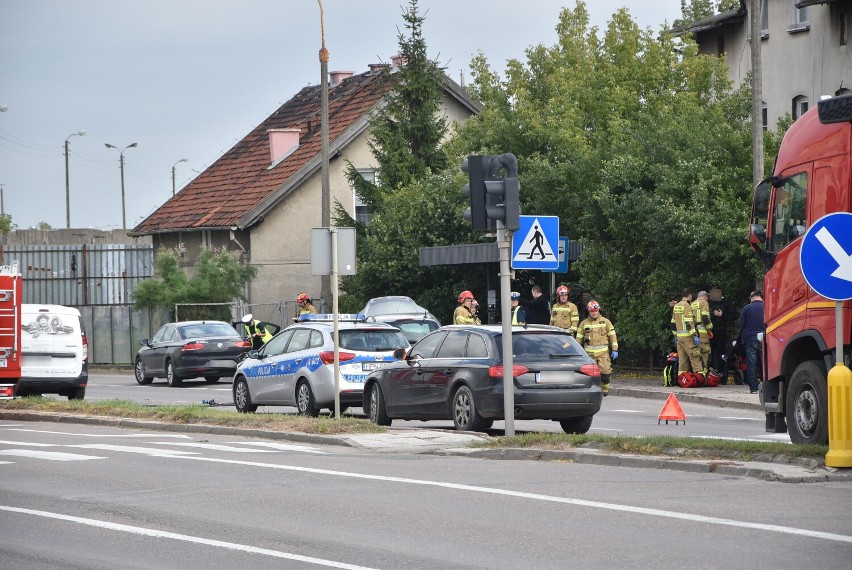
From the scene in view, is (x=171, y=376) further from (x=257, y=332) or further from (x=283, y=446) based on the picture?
(x=283, y=446)

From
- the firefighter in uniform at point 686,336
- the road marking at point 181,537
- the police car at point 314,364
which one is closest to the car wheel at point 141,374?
the police car at point 314,364

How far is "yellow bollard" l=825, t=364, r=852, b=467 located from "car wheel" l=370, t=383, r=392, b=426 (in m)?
8.00

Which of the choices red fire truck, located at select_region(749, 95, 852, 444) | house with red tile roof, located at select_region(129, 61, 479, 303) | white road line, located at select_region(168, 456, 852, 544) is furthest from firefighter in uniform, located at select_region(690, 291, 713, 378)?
house with red tile roof, located at select_region(129, 61, 479, 303)

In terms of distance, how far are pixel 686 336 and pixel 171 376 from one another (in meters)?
13.2

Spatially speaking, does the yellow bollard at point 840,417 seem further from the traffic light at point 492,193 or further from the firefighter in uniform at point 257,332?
the firefighter in uniform at point 257,332

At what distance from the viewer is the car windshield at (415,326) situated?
30.1 meters

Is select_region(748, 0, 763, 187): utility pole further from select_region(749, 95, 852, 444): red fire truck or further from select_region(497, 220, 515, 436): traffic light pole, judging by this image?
select_region(497, 220, 515, 436): traffic light pole

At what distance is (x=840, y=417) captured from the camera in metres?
12.2

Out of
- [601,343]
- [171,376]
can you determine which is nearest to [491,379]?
[601,343]

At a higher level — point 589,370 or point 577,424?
point 589,370

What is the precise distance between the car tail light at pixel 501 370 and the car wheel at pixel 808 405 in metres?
3.72

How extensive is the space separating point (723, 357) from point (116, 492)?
1789cm

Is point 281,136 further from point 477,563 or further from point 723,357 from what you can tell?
point 477,563

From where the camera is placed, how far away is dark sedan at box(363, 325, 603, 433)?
688 inches
